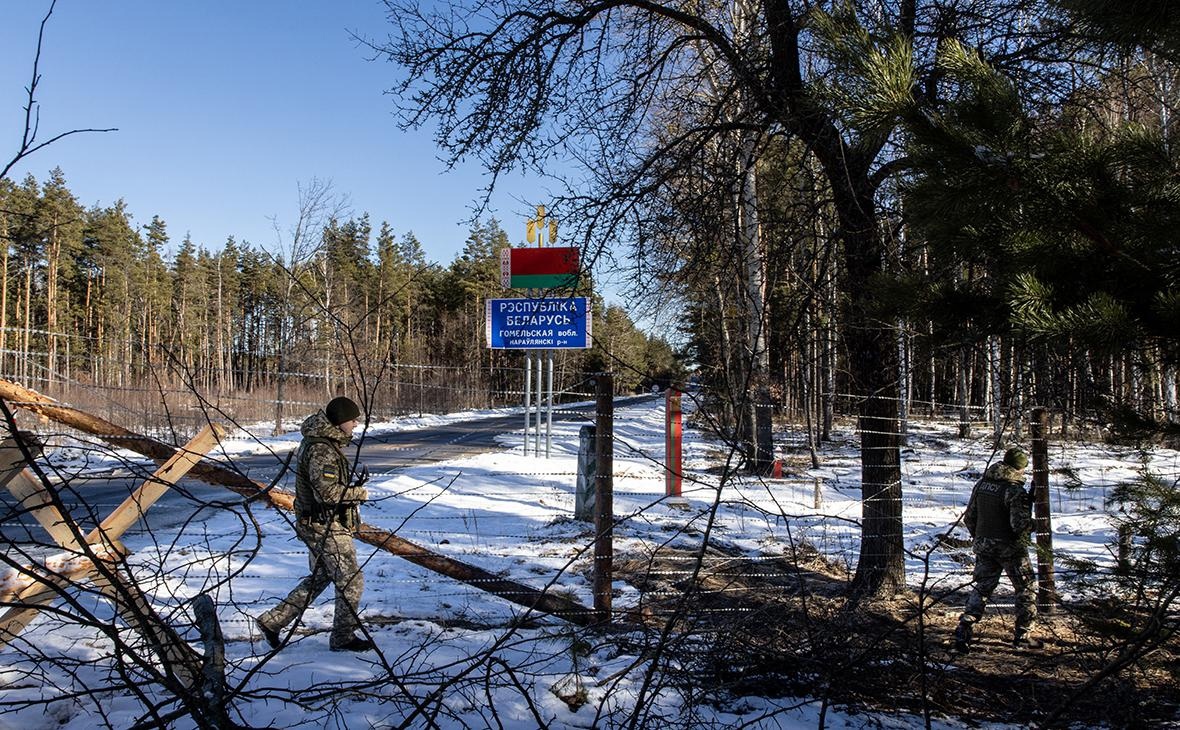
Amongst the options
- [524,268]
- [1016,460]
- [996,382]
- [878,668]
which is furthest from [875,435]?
[524,268]

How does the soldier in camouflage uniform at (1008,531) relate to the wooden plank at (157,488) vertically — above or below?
below

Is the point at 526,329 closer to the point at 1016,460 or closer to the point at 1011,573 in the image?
the point at 1016,460

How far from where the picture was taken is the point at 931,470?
49.5 ft

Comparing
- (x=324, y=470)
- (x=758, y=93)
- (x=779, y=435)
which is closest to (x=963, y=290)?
(x=758, y=93)

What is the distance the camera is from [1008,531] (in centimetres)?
539

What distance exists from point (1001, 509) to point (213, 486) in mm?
7993

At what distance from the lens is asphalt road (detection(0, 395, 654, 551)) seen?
89.4 inches

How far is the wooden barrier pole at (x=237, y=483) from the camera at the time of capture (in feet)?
10.7

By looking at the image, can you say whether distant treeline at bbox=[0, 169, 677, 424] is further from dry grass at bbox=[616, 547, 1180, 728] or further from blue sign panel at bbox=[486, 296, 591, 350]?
dry grass at bbox=[616, 547, 1180, 728]

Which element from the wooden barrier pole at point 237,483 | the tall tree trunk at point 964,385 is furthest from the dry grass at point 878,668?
the tall tree trunk at point 964,385

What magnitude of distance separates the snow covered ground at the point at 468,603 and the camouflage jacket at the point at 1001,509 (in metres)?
0.48

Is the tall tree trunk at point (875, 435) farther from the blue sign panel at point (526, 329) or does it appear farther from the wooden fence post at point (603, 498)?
the blue sign panel at point (526, 329)

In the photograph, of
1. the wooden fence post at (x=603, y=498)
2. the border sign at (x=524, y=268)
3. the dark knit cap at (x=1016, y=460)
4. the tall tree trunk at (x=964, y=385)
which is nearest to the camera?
the tall tree trunk at (x=964, y=385)

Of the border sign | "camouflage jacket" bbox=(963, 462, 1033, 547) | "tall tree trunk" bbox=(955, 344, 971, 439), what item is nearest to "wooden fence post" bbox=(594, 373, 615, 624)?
"tall tree trunk" bbox=(955, 344, 971, 439)
